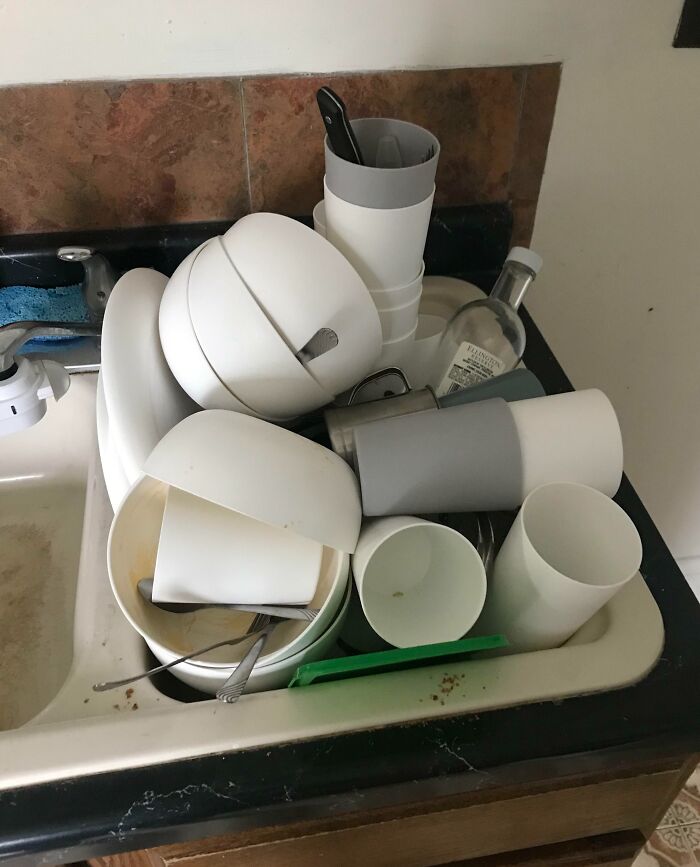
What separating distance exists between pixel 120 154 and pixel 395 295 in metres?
0.35

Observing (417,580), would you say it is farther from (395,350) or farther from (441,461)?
(395,350)

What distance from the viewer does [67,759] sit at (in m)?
0.47

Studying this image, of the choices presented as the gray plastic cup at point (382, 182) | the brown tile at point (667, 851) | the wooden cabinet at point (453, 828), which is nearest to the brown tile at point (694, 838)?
the brown tile at point (667, 851)

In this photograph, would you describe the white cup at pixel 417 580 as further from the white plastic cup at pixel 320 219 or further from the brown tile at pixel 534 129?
the brown tile at pixel 534 129

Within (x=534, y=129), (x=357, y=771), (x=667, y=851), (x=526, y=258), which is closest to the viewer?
(x=357, y=771)

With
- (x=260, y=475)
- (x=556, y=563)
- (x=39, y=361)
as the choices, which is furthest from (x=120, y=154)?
(x=556, y=563)

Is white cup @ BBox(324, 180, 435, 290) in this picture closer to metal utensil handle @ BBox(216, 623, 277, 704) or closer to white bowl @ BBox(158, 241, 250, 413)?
white bowl @ BBox(158, 241, 250, 413)

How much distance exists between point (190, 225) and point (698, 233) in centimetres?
64

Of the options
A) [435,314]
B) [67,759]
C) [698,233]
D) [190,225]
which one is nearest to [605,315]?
[698,233]

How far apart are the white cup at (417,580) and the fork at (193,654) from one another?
9 cm

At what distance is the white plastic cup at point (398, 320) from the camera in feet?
2.03

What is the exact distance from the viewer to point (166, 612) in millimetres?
546

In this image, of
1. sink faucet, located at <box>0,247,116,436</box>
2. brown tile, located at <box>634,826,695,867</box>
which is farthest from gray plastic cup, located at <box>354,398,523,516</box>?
brown tile, located at <box>634,826,695,867</box>

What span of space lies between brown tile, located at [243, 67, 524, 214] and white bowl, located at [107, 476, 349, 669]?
41cm
